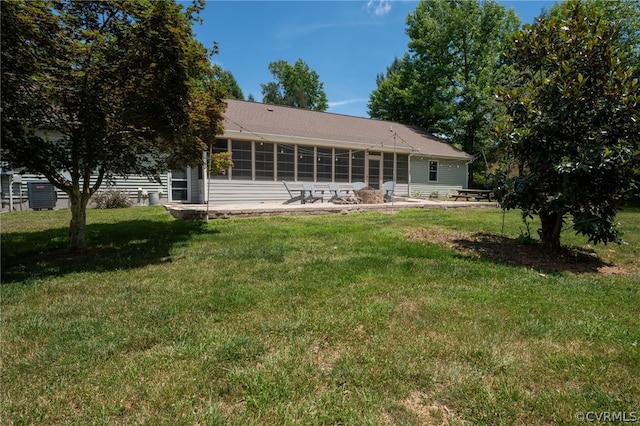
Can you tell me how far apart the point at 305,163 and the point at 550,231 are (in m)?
10.3

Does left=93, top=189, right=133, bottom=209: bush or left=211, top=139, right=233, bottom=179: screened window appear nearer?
left=211, top=139, right=233, bottom=179: screened window

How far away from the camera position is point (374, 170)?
16891 mm

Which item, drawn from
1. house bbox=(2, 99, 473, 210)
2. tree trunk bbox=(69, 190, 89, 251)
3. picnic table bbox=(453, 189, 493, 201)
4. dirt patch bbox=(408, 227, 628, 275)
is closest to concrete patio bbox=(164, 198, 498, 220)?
house bbox=(2, 99, 473, 210)

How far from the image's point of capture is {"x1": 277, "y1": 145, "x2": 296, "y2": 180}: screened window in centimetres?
1415

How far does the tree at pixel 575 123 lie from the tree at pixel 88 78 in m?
5.26

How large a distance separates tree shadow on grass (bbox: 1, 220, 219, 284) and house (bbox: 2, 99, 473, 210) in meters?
4.31

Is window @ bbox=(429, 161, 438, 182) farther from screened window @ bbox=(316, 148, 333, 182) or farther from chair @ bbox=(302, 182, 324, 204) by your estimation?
chair @ bbox=(302, 182, 324, 204)

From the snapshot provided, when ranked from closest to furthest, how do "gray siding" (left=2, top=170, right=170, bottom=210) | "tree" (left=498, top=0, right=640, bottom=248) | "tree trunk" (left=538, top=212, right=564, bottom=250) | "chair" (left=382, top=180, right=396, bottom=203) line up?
"tree" (left=498, top=0, right=640, bottom=248) → "tree trunk" (left=538, top=212, right=564, bottom=250) → "gray siding" (left=2, top=170, right=170, bottom=210) → "chair" (left=382, top=180, right=396, bottom=203)

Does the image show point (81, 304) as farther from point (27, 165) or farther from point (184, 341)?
point (27, 165)

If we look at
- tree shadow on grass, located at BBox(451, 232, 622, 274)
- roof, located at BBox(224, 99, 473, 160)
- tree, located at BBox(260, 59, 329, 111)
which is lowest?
tree shadow on grass, located at BBox(451, 232, 622, 274)

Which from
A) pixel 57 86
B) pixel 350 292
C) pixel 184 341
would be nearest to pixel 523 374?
pixel 350 292

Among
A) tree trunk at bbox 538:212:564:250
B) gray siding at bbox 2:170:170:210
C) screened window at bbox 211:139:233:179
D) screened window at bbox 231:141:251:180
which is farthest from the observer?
screened window at bbox 231:141:251:180

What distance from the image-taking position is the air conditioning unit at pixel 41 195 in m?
12.1

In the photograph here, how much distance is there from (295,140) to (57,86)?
387 inches
